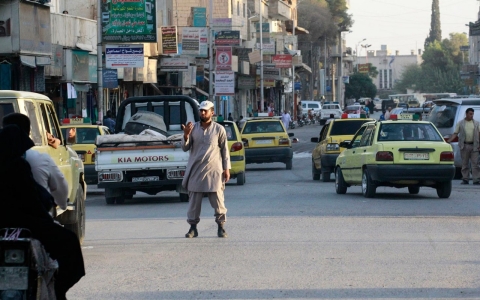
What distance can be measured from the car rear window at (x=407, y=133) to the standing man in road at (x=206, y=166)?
22.3 feet

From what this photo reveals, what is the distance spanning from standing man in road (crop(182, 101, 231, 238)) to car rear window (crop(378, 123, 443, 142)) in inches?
268

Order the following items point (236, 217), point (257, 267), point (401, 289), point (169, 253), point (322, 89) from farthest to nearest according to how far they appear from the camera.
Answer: point (322, 89) < point (236, 217) < point (169, 253) < point (257, 267) < point (401, 289)

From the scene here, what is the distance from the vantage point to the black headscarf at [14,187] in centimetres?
661

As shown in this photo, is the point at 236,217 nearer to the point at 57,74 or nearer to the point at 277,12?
the point at 57,74

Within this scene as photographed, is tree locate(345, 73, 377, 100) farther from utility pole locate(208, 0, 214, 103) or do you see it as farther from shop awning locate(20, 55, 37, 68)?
shop awning locate(20, 55, 37, 68)

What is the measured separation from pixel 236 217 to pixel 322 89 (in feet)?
385

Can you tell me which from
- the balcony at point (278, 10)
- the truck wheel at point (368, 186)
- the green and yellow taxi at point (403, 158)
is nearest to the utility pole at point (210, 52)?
the green and yellow taxi at point (403, 158)

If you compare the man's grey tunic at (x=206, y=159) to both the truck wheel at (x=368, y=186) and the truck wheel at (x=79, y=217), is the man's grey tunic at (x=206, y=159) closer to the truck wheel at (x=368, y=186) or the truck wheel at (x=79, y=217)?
the truck wheel at (x=79, y=217)

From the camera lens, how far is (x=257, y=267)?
413 inches

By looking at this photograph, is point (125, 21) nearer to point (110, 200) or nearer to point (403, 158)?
point (110, 200)

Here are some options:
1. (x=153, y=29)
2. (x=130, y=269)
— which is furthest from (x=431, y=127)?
(x=153, y=29)

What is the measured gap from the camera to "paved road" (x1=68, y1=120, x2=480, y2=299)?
9.17 m

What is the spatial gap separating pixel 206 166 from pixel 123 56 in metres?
21.0

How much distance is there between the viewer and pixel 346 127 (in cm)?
2645
